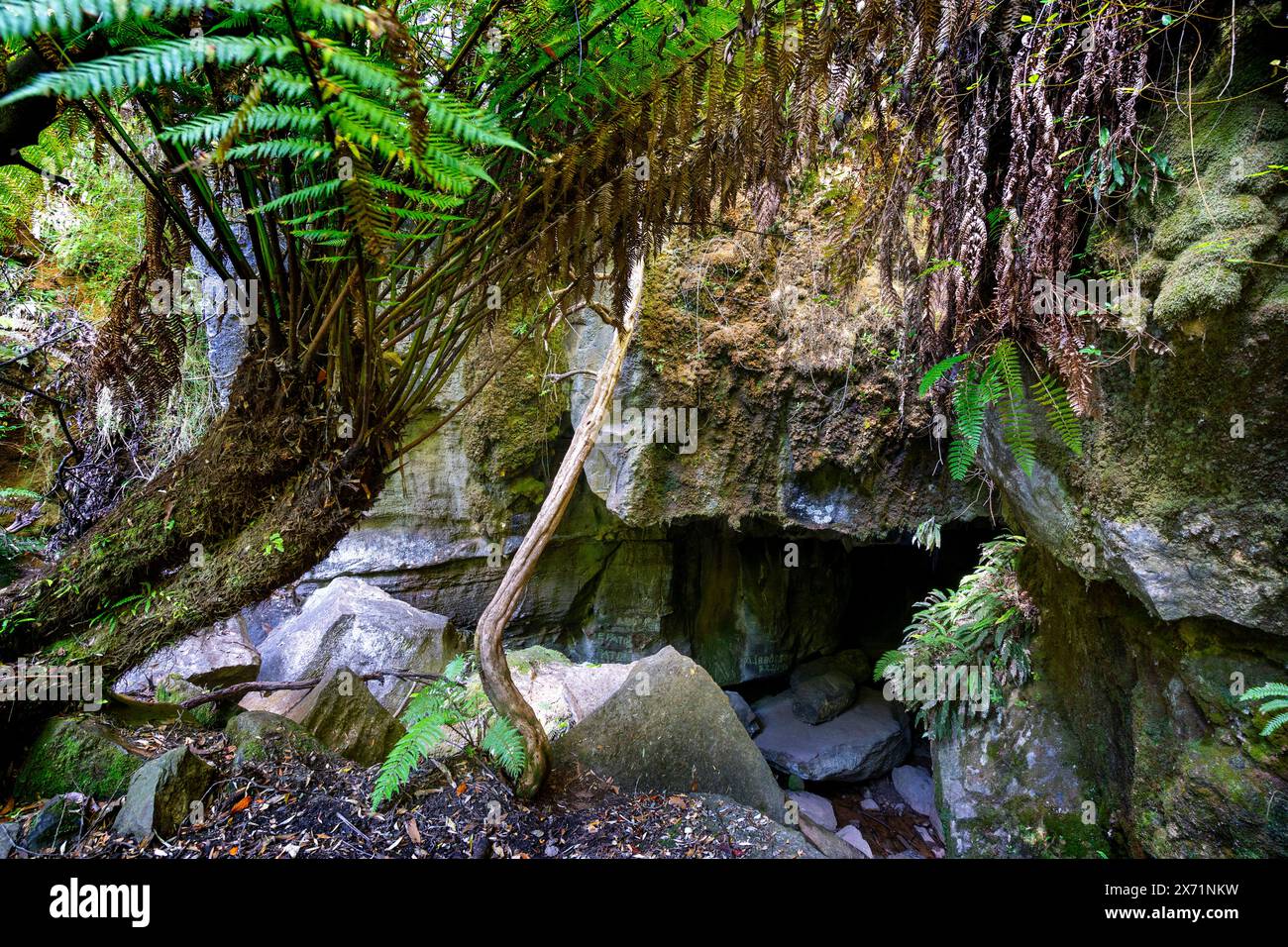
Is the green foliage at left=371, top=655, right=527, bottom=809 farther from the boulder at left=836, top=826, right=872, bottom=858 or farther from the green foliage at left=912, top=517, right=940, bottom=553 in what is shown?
the boulder at left=836, top=826, right=872, bottom=858

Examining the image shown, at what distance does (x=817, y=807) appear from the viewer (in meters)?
5.54

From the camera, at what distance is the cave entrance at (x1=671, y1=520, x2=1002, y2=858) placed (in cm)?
617

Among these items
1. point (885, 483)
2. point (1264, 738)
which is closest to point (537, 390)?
point (885, 483)

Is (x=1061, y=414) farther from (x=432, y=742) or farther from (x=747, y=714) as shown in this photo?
(x=747, y=714)

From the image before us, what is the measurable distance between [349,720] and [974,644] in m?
3.62

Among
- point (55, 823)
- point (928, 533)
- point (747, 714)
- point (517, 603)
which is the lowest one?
point (747, 714)

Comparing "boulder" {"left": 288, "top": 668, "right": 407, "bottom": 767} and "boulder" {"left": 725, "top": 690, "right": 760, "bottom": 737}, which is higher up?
"boulder" {"left": 288, "top": 668, "right": 407, "bottom": 767}

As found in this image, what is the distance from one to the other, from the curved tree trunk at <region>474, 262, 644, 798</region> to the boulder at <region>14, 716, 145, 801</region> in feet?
3.67

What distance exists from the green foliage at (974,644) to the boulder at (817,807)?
1.73m

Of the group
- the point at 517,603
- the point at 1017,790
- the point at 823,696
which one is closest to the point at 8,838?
the point at 517,603

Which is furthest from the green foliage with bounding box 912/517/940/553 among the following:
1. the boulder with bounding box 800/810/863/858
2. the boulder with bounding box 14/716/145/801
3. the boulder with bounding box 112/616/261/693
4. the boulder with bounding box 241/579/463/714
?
the boulder with bounding box 112/616/261/693

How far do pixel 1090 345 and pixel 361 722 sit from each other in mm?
3484

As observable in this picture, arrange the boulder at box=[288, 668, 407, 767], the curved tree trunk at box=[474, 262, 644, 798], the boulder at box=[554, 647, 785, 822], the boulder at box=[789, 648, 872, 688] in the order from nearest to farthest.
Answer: the curved tree trunk at box=[474, 262, 644, 798] < the boulder at box=[554, 647, 785, 822] < the boulder at box=[288, 668, 407, 767] < the boulder at box=[789, 648, 872, 688]

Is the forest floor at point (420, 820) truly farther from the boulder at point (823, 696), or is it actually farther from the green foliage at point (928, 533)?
the boulder at point (823, 696)
